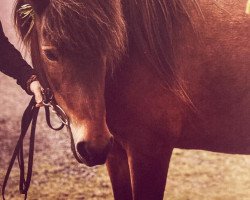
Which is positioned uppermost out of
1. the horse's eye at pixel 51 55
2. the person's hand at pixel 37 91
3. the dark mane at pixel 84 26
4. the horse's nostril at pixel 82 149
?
the dark mane at pixel 84 26

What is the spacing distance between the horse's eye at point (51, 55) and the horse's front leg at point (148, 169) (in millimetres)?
309

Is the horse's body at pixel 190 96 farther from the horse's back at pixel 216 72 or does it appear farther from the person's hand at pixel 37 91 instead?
the person's hand at pixel 37 91

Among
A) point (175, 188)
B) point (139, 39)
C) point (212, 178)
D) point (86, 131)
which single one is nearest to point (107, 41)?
point (139, 39)

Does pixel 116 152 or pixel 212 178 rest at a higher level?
pixel 116 152

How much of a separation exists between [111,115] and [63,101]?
0.47ft

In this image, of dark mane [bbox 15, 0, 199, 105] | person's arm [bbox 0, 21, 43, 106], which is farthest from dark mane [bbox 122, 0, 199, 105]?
person's arm [bbox 0, 21, 43, 106]

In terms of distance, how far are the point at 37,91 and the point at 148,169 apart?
0.35 m

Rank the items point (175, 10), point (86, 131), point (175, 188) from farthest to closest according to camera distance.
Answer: point (175, 188), point (175, 10), point (86, 131)

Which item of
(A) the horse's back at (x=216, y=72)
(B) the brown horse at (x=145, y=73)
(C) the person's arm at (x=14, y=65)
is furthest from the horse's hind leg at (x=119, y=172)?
(C) the person's arm at (x=14, y=65)

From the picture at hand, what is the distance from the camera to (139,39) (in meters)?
1.04

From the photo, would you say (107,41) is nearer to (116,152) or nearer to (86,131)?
(86,131)

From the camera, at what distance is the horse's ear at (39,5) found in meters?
0.97

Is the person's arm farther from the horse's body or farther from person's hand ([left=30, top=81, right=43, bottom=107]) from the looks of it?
the horse's body

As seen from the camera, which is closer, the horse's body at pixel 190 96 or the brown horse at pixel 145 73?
the brown horse at pixel 145 73
